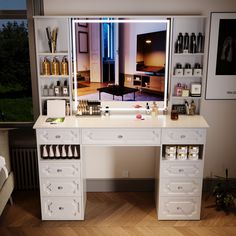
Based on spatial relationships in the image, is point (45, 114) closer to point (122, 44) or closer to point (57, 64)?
point (57, 64)

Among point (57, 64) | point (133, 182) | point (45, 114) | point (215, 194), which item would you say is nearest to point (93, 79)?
point (57, 64)

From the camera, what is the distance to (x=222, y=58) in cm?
326

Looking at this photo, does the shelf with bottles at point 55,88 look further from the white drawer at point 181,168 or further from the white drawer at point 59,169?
the white drawer at point 181,168

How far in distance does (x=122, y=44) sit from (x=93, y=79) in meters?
0.46

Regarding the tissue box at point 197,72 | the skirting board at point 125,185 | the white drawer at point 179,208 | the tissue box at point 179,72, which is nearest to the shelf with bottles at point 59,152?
the skirting board at point 125,185

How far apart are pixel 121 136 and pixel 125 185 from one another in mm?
1008

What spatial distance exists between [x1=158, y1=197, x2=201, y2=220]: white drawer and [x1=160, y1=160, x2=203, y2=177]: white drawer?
0.26 metres

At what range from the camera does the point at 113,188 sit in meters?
3.71

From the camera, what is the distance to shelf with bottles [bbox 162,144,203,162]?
297cm

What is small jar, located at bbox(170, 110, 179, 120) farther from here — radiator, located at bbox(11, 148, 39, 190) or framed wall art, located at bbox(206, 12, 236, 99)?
radiator, located at bbox(11, 148, 39, 190)

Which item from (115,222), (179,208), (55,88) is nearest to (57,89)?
(55,88)

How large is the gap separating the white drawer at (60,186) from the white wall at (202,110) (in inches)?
22.8

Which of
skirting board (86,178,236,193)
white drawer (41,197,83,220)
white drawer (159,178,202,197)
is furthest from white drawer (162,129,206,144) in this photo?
white drawer (41,197,83,220)

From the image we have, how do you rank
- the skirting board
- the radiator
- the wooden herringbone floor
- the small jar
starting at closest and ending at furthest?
the wooden herringbone floor
the small jar
the radiator
the skirting board
